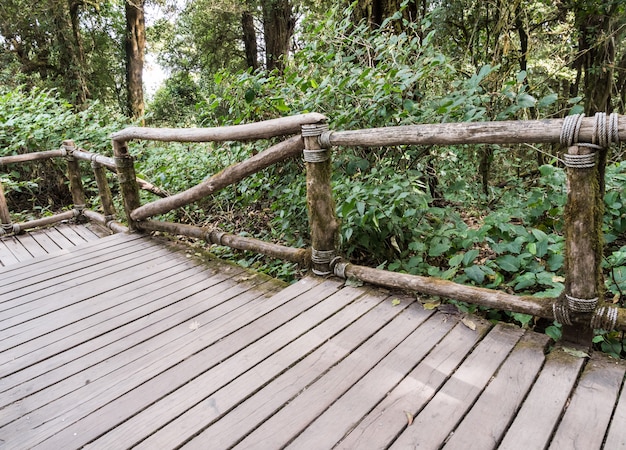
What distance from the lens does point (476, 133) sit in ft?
7.04

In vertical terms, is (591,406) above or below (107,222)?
above

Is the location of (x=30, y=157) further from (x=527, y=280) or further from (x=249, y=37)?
(x=249, y=37)

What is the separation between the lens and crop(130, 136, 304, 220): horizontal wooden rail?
3.02m

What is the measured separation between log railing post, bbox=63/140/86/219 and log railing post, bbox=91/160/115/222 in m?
0.57

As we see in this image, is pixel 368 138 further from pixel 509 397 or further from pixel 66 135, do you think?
pixel 66 135

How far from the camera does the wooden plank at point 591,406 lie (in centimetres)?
159

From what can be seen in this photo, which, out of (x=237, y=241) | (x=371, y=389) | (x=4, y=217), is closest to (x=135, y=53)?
(x=4, y=217)

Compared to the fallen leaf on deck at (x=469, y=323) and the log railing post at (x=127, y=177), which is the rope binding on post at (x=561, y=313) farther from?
the log railing post at (x=127, y=177)

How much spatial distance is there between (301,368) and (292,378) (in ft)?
0.26

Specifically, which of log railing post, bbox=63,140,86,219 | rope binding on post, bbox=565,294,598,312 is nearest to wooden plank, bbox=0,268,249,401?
rope binding on post, bbox=565,294,598,312

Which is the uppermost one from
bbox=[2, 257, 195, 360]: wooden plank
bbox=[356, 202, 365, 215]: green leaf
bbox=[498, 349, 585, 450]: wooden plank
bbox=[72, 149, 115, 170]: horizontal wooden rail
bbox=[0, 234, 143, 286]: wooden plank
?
bbox=[72, 149, 115, 170]: horizontal wooden rail

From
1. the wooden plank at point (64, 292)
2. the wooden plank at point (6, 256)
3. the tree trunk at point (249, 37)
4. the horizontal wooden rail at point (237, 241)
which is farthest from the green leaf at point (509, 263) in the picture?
the tree trunk at point (249, 37)

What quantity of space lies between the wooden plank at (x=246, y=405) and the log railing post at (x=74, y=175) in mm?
4453

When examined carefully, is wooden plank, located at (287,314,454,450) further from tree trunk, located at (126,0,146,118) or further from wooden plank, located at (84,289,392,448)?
tree trunk, located at (126,0,146,118)
